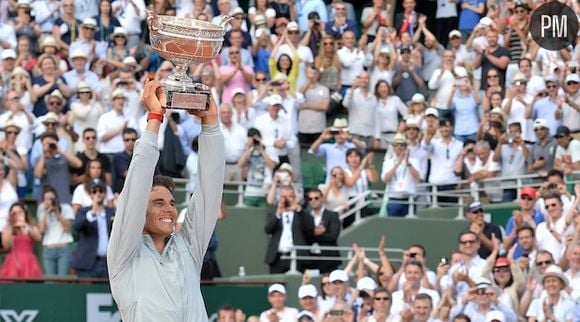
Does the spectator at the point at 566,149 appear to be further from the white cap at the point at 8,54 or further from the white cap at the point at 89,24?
the white cap at the point at 8,54

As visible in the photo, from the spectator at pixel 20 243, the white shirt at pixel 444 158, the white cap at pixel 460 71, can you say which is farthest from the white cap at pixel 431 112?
the spectator at pixel 20 243

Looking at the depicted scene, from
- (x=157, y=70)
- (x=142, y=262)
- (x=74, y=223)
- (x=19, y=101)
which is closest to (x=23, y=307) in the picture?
(x=74, y=223)

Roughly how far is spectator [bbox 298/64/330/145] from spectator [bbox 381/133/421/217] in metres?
1.39

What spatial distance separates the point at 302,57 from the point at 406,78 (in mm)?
1374

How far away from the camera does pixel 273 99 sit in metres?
18.8

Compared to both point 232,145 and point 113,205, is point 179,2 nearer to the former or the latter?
point 232,145

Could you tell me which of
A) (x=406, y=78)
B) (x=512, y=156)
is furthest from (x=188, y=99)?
(x=406, y=78)

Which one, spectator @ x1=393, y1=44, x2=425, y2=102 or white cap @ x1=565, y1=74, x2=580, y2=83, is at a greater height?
spectator @ x1=393, y1=44, x2=425, y2=102

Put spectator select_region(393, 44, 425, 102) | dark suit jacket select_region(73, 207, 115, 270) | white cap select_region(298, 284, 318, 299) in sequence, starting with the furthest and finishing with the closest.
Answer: spectator select_region(393, 44, 425, 102), dark suit jacket select_region(73, 207, 115, 270), white cap select_region(298, 284, 318, 299)

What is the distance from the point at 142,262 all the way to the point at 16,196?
10.7 m

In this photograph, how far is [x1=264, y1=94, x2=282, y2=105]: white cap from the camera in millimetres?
18734

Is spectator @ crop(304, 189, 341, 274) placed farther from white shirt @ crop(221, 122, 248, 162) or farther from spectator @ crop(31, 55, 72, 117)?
spectator @ crop(31, 55, 72, 117)

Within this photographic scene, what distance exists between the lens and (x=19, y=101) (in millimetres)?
18438

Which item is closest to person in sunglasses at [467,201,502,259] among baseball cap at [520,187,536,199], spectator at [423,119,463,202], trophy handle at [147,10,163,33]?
baseball cap at [520,187,536,199]
